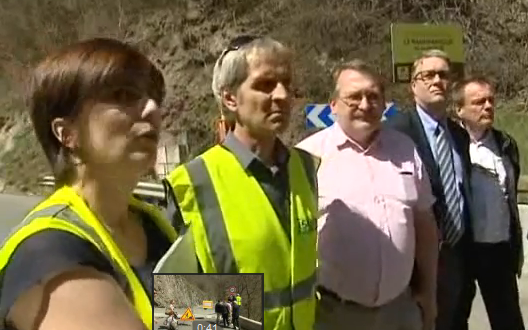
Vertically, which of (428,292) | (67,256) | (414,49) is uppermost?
(414,49)

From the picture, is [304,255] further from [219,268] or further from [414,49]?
[414,49]

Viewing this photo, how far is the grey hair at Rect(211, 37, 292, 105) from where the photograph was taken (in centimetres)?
310

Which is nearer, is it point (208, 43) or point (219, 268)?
point (219, 268)

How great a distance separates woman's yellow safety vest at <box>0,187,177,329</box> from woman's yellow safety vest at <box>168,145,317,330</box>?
92cm

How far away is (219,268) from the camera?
2.84m

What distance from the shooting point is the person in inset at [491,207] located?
509cm

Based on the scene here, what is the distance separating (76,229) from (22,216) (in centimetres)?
1163

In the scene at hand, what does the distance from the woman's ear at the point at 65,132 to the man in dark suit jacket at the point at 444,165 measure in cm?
295

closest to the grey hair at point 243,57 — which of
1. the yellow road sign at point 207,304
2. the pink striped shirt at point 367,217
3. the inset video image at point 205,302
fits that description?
the pink striped shirt at point 367,217

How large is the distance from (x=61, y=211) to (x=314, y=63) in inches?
723

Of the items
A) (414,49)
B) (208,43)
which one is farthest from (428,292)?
(208,43)

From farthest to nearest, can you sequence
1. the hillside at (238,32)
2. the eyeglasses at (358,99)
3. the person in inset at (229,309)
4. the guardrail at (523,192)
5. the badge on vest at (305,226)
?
the hillside at (238,32) → the guardrail at (523,192) → the eyeglasses at (358,99) → the badge on vest at (305,226) → the person in inset at (229,309)

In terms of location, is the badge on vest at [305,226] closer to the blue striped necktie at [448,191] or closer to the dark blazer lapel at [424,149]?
the dark blazer lapel at [424,149]

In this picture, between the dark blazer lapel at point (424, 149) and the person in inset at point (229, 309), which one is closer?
the person in inset at point (229, 309)
